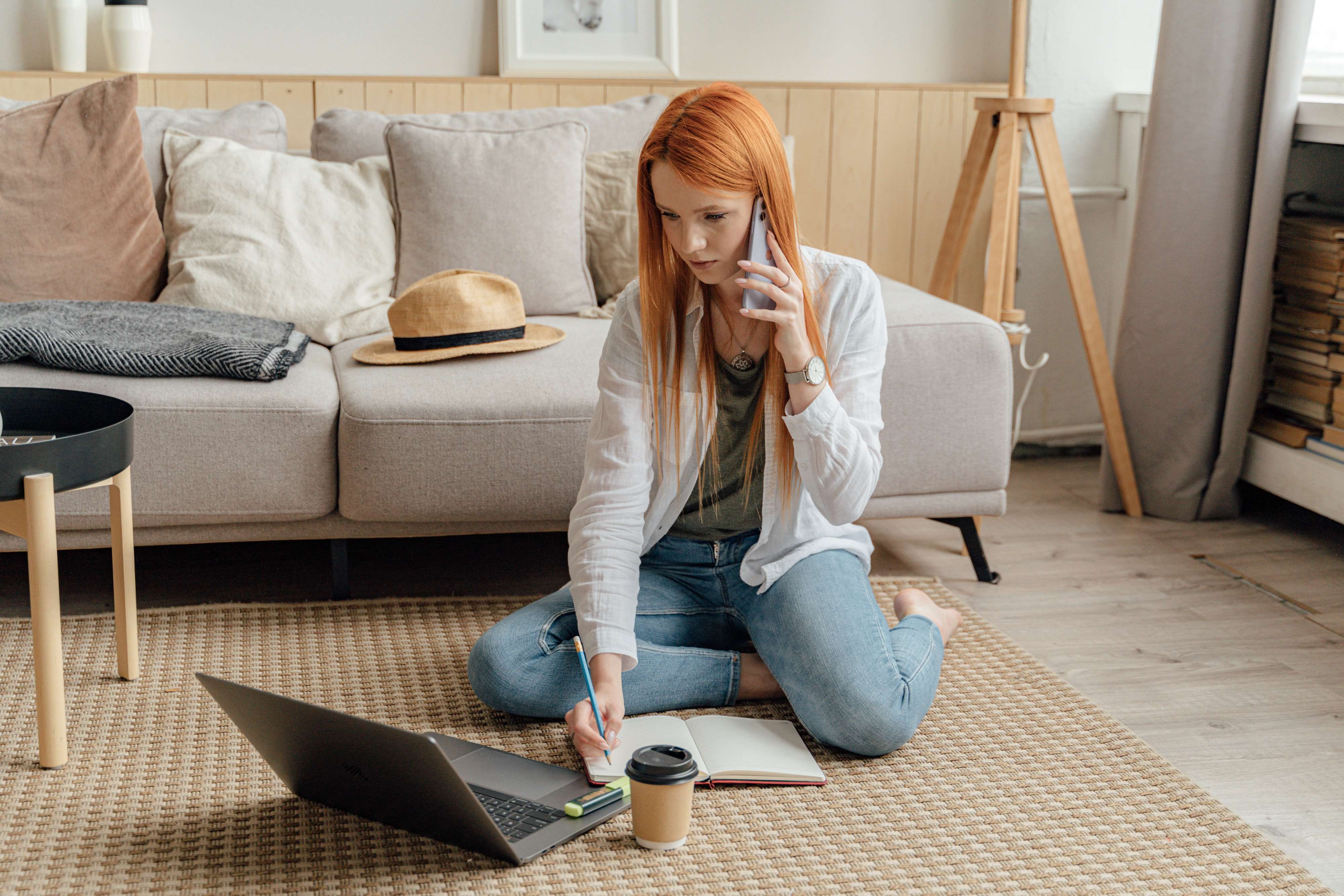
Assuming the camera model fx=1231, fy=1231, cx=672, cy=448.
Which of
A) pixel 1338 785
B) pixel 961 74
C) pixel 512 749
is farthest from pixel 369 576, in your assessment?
pixel 961 74

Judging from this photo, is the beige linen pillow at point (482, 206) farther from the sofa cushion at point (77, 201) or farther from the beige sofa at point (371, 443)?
the sofa cushion at point (77, 201)

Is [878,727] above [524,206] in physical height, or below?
below

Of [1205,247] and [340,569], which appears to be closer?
[340,569]

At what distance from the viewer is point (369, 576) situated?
7.18ft

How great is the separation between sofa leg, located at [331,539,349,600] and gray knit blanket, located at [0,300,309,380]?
0.95 feet

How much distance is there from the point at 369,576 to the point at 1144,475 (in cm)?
161

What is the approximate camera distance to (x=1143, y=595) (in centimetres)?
214

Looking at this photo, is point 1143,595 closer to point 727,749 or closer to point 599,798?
point 727,749

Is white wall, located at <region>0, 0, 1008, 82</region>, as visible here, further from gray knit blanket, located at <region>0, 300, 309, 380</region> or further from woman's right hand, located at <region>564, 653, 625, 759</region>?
woman's right hand, located at <region>564, 653, 625, 759</region>

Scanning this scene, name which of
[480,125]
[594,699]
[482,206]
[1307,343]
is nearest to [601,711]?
[594,699]

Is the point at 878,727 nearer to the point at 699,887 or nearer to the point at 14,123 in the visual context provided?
the point at 699,887

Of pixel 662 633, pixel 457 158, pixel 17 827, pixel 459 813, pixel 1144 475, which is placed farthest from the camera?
pixel 1144 475

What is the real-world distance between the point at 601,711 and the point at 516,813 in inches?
5.5

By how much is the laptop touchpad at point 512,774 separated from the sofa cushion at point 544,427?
0.59 m
